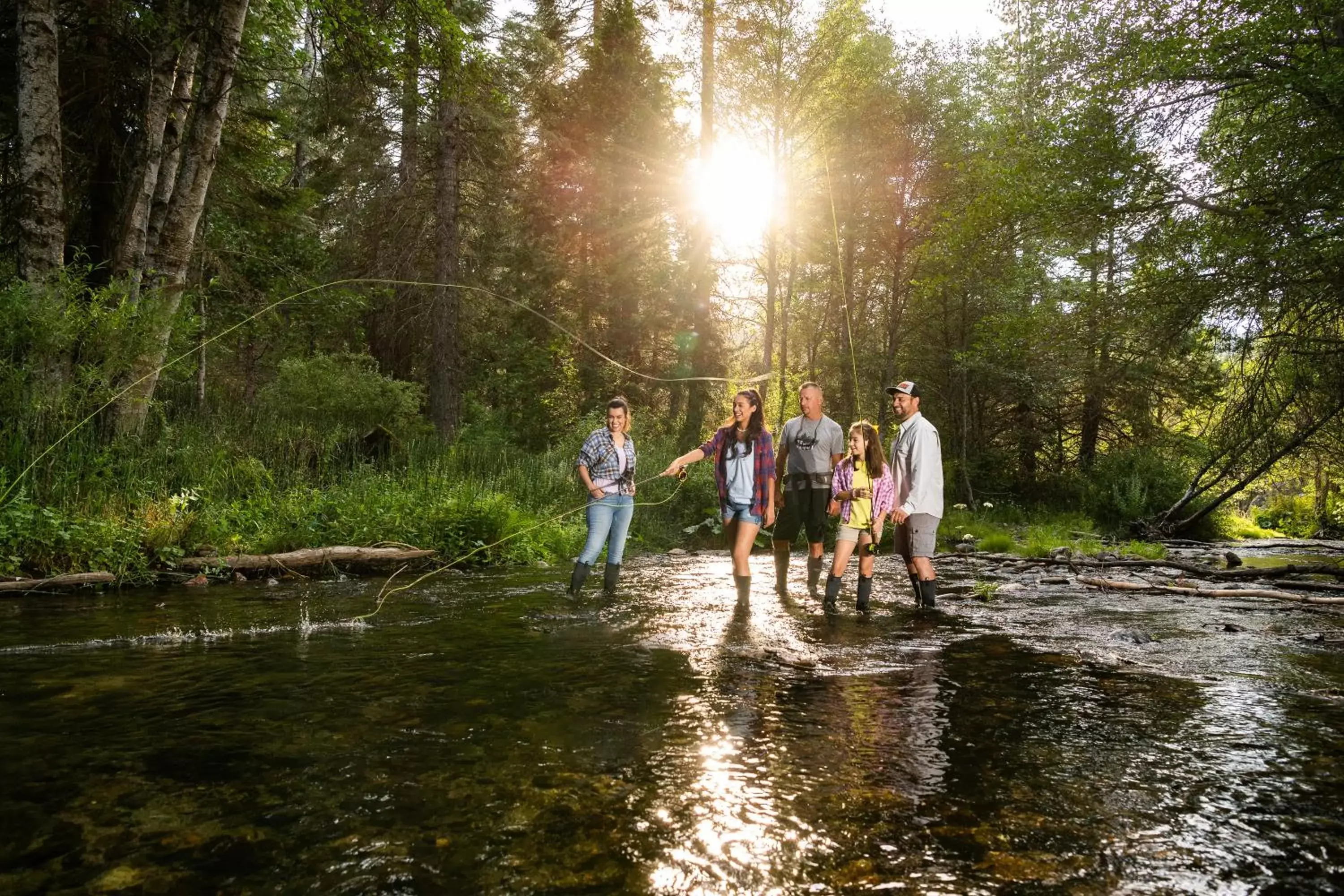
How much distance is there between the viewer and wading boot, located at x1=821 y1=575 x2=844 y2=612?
774 cm

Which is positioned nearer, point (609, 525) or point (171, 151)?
point (609, 525)

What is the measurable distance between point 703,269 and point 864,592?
14.6 m

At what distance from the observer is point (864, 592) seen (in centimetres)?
784

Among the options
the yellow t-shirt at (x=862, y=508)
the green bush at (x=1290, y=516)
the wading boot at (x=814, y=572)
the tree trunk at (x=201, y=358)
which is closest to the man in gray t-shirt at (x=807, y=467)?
the wading boot at (x=814, y=572)

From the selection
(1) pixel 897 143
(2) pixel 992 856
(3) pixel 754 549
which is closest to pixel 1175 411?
(1) pixel 897 143

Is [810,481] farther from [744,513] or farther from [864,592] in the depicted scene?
[864,592]

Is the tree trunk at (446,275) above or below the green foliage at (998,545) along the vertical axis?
above

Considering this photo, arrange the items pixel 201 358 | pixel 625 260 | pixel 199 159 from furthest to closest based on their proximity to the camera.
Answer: pixel 625 260
pixel 201 358
pixel 199 159

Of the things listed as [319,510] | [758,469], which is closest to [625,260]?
[319,510]

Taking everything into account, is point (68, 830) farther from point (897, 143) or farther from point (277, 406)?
point (897, 143)

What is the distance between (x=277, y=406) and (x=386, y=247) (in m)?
6.03

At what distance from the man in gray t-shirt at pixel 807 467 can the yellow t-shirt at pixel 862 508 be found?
0.59 m

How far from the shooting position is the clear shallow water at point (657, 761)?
253 centimetres

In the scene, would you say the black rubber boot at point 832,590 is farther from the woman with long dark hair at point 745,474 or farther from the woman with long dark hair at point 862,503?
the woman with long dark hair at point 745,474
